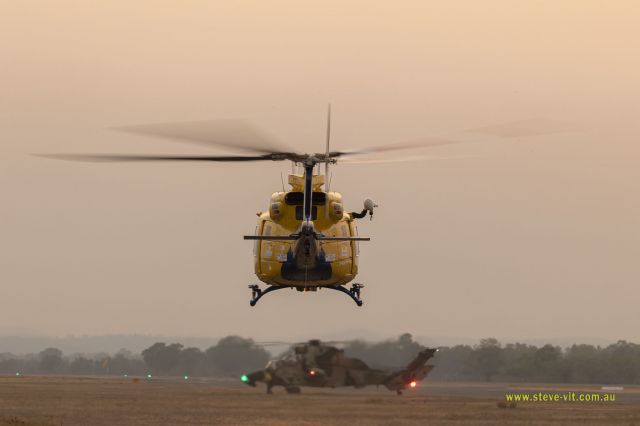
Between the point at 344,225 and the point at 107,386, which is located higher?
the point at 344,225

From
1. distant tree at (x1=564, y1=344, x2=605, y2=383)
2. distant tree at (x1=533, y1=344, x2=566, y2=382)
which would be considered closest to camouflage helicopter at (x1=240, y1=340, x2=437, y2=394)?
distant tree at (x1=533, y1=344, x2=566, y2=382)

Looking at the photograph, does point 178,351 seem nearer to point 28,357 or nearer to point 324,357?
point 324,357

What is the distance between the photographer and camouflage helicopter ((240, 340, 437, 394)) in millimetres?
48062

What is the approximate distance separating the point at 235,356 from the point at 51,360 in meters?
31.1

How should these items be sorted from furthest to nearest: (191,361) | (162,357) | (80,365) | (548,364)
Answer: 1. (80,365)
2. (548,364)
3. (162,357)
4. (191,361)

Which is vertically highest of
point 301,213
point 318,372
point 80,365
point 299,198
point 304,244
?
point 299,198

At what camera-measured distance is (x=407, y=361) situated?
53188 millimetres

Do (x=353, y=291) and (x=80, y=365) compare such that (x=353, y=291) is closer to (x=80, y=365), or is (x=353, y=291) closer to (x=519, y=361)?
(x=519, y=361)

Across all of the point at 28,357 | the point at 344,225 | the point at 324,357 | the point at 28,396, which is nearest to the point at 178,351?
the point at 28,396

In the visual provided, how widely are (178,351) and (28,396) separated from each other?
8.22m

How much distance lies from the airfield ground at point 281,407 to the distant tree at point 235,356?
36.5 inches

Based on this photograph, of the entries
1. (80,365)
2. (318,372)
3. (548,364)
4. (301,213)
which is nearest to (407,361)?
(318,372)

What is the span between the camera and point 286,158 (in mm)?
43406

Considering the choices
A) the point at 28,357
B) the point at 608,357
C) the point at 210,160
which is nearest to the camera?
the point at 210,160
